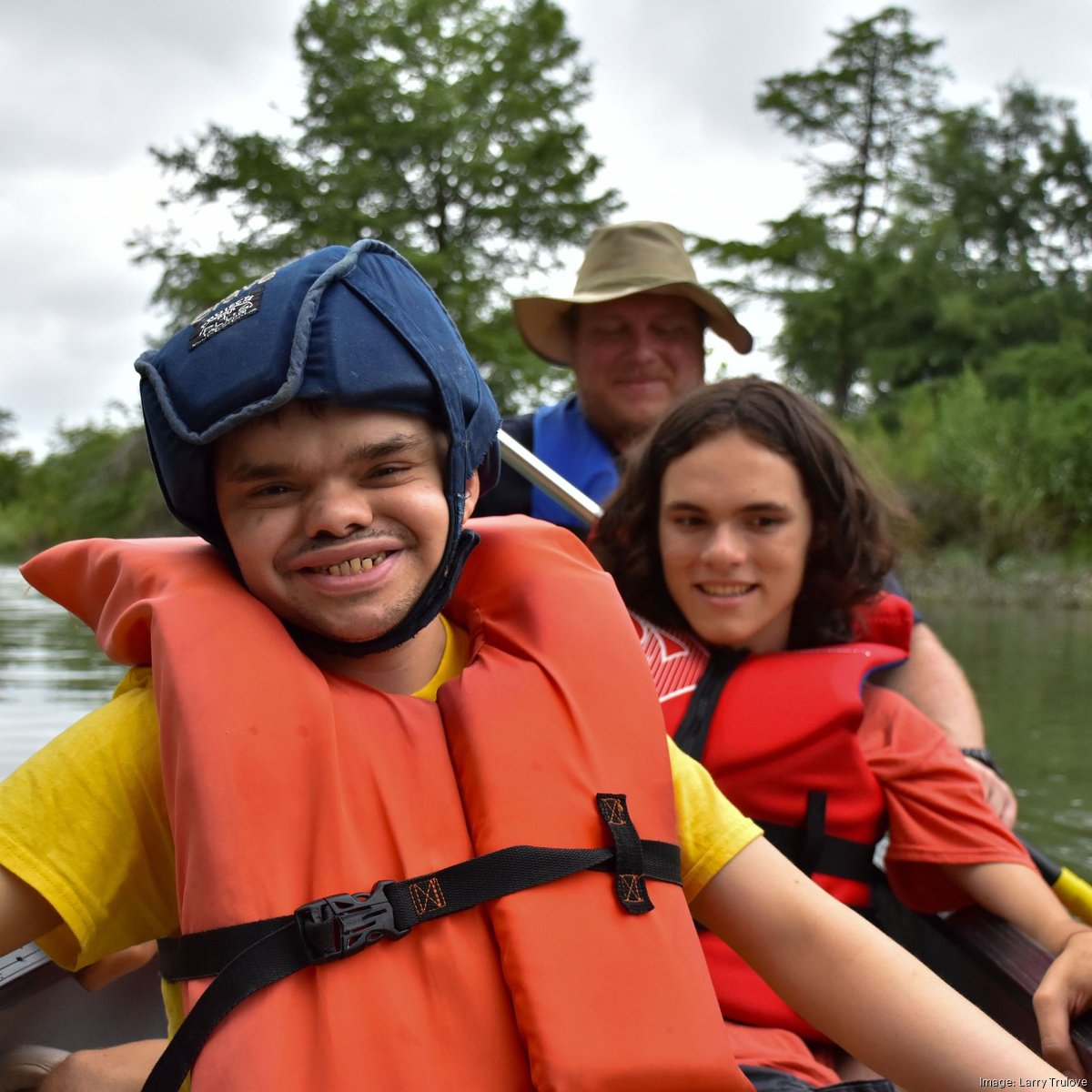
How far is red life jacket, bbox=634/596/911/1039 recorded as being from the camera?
1.79m

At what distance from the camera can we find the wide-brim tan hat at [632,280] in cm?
321

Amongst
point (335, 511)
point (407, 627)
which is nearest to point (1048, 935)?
point (407, 627)

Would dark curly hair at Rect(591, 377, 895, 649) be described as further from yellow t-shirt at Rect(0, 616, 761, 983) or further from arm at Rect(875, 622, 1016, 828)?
yellow t-shirt at Rect(0, 616, 761, 983)

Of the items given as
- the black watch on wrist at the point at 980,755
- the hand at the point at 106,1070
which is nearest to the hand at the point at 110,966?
the hand at the point at 106,1070

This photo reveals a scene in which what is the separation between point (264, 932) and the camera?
1.02m

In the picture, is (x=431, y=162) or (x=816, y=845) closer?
(x=816, y=845)

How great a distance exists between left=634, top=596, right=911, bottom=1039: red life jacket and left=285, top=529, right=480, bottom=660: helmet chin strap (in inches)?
28.5

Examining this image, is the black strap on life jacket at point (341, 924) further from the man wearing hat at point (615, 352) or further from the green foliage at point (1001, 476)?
the green foliage at point (1001, 476)

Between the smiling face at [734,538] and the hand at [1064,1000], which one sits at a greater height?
the smiling face at [734,538]

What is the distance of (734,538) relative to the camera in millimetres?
1955

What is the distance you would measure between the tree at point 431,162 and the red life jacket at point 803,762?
41.1 ft

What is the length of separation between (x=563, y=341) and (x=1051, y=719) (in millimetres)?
3089

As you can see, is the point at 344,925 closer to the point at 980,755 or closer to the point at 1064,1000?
the point at 1064,1000

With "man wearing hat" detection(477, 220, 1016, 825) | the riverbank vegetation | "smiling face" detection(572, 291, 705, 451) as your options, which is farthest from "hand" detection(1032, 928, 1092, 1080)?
the riverbank vegetation
